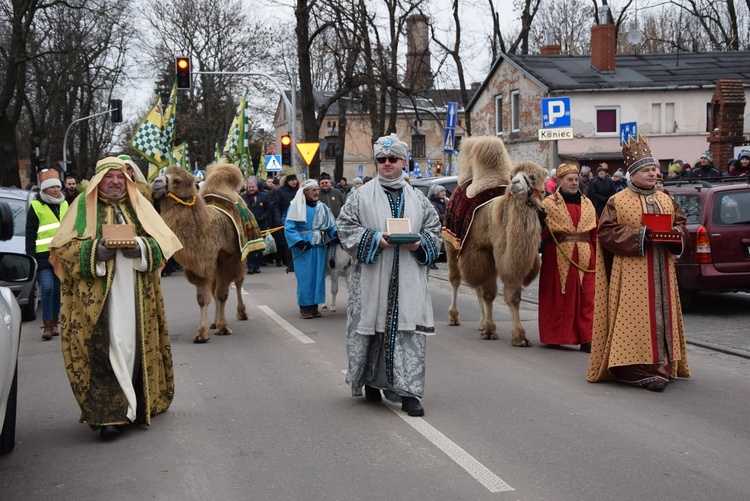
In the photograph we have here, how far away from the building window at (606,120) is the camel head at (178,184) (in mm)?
29004

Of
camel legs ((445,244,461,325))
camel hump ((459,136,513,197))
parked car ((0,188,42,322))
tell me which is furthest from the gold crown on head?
parked car ((0,188,42,322))

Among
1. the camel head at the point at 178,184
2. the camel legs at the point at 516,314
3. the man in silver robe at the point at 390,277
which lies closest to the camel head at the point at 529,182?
the camel legs at the point at 516,314

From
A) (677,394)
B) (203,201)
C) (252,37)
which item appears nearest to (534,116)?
(252,37)

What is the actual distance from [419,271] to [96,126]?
65.8 m

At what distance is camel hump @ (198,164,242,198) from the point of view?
11.7 m

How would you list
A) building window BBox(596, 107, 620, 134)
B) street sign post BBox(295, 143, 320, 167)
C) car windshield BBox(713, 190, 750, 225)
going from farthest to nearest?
building window BBox(596, 107, 620, 134)
street sign post BBox(295, 143, 320, 167)
car windshield BBox(713, 190, 750, 225)

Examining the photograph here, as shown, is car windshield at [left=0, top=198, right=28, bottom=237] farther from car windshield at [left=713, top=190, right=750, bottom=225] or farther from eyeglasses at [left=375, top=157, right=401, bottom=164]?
car windshield at [left=713, top=190, right=750, bottom=225]

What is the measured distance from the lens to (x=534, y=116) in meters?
38.7

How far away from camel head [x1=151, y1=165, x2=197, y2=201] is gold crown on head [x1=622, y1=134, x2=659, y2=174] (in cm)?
520

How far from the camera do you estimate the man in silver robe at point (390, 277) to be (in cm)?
687

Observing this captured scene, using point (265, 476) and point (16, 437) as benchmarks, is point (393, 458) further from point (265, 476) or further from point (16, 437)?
point (16, 437)

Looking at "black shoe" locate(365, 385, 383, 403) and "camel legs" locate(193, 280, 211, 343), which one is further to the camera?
"camel legs" locate(193, 280, 211, 343)

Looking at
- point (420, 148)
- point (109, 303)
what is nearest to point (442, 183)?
point (109, 303)

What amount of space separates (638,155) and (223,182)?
564cm
